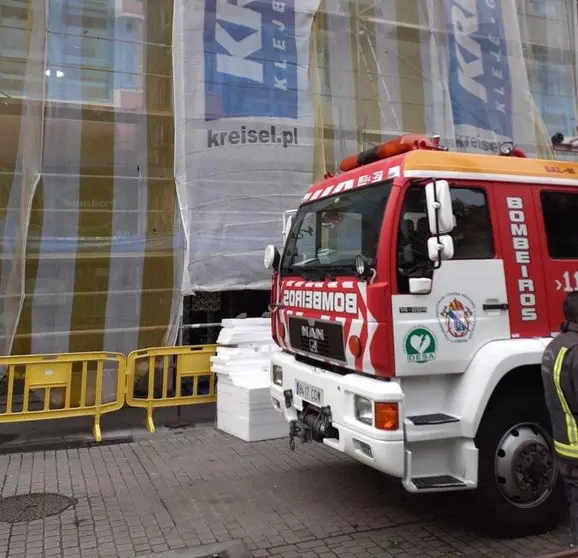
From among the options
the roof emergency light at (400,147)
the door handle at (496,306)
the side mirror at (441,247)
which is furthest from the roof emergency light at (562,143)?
the side mirror at (441,247)

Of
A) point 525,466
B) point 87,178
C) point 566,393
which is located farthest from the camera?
point 87,178

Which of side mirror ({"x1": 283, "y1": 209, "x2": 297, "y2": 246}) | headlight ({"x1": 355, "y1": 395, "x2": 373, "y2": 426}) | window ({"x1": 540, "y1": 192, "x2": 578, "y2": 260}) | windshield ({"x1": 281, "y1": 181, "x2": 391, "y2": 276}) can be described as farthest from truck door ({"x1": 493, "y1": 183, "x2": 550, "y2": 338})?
side mirror ({"x1": 283, "y1": 209, "x2": 297, "y2": 246})

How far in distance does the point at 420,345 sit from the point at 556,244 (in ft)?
4.99

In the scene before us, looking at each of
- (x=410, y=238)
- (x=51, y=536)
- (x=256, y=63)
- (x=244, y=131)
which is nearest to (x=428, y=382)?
(x=410, y=238)

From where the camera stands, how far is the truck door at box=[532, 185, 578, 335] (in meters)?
4.35

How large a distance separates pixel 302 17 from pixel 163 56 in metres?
2.13

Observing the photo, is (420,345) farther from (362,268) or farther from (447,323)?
(362,268)

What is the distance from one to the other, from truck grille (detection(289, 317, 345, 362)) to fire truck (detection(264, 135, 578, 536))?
17mm

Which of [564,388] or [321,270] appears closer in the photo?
[564,388]

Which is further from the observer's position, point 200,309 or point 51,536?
point 200,309

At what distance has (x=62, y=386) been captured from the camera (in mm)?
6727

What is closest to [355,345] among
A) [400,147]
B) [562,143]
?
[400,147]

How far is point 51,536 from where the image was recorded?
4.23 m

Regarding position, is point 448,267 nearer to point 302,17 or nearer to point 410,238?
point 410,238
